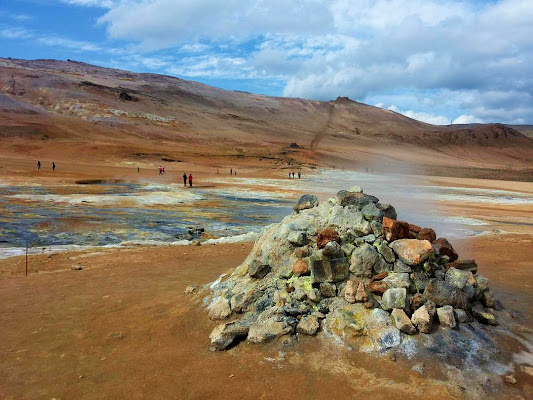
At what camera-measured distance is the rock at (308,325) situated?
5.57 m

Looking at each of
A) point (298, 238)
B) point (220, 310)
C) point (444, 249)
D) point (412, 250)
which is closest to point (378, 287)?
point (412, 250)

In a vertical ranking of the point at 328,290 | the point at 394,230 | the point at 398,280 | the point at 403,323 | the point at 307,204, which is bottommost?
the point at 403,323

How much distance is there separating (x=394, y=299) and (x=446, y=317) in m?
0.74

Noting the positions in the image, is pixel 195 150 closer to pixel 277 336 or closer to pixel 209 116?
pixel 209 116

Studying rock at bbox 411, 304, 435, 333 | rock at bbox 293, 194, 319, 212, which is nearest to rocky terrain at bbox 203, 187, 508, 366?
rock at bbox 411, 304, 435, 333

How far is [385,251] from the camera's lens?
20.4ft

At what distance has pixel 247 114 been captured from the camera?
349 ft

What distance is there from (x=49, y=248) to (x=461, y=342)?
11.4 meters

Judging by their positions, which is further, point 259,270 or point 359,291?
point 259,270

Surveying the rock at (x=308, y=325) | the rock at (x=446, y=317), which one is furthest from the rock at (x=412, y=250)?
the rock at (x=308, y=325)

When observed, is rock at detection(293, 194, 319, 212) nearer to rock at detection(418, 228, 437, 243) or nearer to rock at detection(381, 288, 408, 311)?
rock at detection(418, 228, 437, 243)

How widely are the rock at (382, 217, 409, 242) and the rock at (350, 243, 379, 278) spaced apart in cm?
43

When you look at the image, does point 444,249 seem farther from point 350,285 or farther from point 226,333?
point 226,333

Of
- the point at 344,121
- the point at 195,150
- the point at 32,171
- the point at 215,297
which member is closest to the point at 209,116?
the point at 195,150
